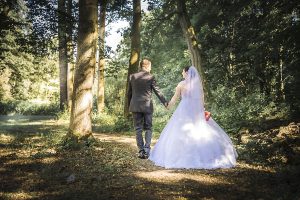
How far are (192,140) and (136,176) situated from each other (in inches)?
73.1

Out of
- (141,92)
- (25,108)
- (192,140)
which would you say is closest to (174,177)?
(192,140)

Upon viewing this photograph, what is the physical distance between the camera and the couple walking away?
8.36 m

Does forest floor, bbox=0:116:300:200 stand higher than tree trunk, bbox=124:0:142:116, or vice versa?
tree trunk, bbox=124:0:142:116

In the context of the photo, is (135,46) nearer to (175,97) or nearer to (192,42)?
(192,42)

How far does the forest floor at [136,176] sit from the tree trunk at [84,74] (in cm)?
89

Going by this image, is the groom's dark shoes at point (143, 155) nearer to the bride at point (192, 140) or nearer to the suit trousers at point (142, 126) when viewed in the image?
the suit trousers at point (142, 126)

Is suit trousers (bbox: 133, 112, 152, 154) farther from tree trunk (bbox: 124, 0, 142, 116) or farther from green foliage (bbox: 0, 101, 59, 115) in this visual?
green foliage (bbox: 0, 101, 59, 115)

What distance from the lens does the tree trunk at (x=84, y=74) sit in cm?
1089

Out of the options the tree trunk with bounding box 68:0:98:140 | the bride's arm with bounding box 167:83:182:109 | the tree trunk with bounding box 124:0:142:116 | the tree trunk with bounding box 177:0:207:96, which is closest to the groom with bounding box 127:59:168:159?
the bride's arm with bounding box 167:83:182:109

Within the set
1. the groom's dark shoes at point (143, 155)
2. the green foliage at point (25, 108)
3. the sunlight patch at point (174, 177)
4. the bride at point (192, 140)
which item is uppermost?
the green foliage at point (25, 108)

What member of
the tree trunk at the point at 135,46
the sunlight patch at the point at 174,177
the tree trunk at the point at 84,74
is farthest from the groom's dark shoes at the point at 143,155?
the tree trunk at the point at 135,46

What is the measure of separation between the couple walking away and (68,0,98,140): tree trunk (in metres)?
1.94

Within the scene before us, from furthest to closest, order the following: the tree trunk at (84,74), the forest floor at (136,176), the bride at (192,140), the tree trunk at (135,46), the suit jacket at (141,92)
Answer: the tree trunk at (135,46), the tree trunk at (84,74), the suit jacket at (141,92), the bride at (192,140), the forest floor at (136,176)

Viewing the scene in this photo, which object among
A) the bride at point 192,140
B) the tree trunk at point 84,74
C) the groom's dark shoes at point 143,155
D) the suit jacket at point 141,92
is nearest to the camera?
the bride at point 192,140
